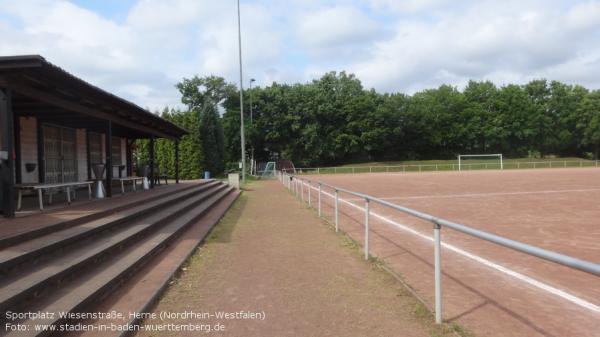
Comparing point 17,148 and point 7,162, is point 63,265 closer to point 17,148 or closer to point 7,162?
point 7,162

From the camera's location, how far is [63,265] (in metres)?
4.61

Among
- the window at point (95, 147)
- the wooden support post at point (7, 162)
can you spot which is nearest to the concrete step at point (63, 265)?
the wooden support post at point (7, 162)

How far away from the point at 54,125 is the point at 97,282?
9.96m

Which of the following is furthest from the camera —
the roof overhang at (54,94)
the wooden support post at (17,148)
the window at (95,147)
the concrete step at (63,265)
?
the window at (95,147)

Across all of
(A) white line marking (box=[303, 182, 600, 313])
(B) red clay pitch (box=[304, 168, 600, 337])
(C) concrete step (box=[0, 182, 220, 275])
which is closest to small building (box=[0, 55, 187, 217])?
(C) concrete step (box=[0, 182, 220, 275])

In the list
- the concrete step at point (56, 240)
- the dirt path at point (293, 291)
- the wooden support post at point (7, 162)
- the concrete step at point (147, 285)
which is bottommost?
the dirt path at point (293, 291)

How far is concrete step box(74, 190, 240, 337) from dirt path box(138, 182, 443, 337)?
0.14 m

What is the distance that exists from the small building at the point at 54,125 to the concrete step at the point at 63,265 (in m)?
1.82

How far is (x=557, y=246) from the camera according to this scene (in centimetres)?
719

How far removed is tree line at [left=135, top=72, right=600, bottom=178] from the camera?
186 ft

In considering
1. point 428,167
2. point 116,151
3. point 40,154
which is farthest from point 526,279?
point 428,167

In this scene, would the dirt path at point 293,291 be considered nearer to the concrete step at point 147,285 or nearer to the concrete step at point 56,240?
the concrete step at point 147,285

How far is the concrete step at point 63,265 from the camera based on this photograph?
12.2 feet

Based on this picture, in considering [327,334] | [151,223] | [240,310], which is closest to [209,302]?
[240,310]
